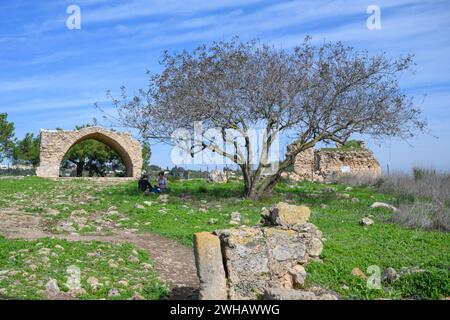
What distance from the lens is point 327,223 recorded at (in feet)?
38.4

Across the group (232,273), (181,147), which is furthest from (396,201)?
(232,273)

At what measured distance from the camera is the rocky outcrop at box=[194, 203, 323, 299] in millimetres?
5730

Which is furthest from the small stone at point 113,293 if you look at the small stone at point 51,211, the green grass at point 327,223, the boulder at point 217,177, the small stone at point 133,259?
the boulder at point 217,177

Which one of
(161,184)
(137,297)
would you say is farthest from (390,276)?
(161,184)

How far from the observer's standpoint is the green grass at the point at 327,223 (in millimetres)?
6875

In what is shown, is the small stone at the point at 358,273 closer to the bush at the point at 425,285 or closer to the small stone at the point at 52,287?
the bush at the point at 425,285

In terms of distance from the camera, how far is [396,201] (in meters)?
16.2

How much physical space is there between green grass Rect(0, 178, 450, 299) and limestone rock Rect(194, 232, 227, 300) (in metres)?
1.63

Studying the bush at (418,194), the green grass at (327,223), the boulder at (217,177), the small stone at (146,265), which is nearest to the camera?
the green grass at (327,223)

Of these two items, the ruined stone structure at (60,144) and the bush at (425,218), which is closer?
the bush at (425,218)

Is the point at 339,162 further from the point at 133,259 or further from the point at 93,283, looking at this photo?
the point at 93,283
